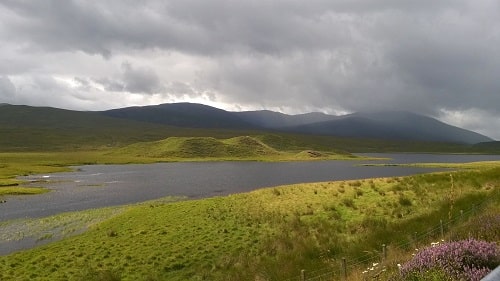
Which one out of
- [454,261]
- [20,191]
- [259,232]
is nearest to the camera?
[454,261]

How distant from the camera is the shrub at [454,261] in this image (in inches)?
326

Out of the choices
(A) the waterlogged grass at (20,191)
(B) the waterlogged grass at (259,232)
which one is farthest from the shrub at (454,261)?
(A) the waterlogged grass at (20,191)

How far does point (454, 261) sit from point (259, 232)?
901 inches

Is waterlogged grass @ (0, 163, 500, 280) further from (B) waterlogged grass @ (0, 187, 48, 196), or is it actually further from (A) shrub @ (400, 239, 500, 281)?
(B) waterlogged grass @ (0, 187, 48, 196)

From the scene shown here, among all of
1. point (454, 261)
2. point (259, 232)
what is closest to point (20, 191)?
point (259, 232)

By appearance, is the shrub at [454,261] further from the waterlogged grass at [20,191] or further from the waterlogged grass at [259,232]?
the waterlogged grass at [20,191]

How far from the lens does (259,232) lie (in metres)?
31.0

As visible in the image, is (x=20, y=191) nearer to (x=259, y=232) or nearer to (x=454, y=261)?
(x=259, y=232)

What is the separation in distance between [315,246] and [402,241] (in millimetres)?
4957

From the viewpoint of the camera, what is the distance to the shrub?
8273 mm

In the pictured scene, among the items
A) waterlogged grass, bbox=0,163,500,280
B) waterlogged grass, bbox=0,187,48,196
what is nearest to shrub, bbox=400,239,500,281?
waterlogged grass, bbox=0,163,500,280

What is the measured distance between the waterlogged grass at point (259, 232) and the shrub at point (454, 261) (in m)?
4.62

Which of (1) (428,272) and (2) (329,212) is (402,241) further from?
(2) (329,212)

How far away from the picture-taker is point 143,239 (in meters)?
30.9
